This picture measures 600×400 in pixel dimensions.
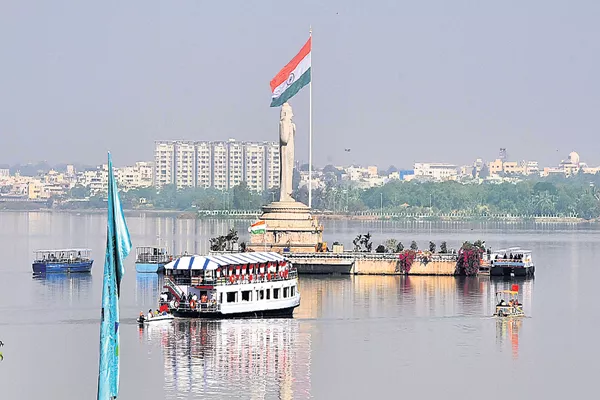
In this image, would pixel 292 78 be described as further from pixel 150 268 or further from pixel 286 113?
pixel 150 268

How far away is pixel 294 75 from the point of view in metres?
60.9

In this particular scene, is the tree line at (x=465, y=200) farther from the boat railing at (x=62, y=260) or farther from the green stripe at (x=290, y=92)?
the boat railing at (x=62, y=260)

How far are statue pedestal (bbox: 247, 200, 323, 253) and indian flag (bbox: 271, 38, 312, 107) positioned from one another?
5.14 meters

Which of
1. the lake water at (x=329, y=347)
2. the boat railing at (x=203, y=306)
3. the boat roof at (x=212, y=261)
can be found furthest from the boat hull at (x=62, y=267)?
the boat railing at (x=203, y=306)

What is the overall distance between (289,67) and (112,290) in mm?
43420

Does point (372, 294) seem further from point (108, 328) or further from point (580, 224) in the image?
point (580, 224)

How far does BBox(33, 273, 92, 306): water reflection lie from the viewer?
47562mm

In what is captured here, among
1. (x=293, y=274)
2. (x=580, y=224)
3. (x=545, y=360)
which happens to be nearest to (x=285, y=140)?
(x=293, y=274)

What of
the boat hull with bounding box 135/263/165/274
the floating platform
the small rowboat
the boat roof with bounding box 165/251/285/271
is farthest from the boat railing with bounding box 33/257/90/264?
the small rowboat

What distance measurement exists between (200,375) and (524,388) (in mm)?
7258

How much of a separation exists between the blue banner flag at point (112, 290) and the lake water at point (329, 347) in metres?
10.7

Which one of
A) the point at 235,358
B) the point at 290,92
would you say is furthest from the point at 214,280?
the point at 290,92

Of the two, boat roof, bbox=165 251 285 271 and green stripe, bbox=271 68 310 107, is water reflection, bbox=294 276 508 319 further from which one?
green stripe, bbox=271 68 310 107

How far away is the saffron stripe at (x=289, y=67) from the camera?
6088 centimetres
